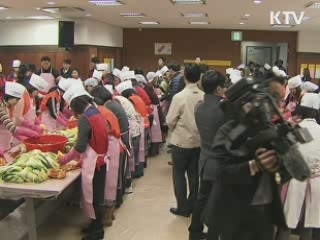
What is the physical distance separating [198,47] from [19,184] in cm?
1217

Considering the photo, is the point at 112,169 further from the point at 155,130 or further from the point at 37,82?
the point at 155,130

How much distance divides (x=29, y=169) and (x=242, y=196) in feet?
5.77

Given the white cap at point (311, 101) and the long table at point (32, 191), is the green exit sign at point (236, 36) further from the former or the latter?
the long table at point (32, 191)

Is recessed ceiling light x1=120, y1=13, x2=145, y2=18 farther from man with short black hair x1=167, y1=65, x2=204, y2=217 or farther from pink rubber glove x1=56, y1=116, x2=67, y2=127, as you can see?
man with short black hair x1=167, y1=65, x2=204, y2=217

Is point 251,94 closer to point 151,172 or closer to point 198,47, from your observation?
point 151,172

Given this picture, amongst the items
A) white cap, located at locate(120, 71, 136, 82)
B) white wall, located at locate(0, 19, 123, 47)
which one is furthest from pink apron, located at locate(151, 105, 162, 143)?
white wall, located at locate(0, 19, 123, 47)

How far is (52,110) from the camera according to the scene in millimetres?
4594

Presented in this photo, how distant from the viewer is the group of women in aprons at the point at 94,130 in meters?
3.26

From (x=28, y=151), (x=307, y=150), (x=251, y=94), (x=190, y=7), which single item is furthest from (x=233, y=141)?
(x=190, y=7)

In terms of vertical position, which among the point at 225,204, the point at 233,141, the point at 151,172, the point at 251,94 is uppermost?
the point at 251,94

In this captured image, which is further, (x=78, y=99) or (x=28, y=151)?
(x=28, y=151)

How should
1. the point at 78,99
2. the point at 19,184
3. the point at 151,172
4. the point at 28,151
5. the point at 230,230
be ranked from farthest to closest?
the point at 151,172 → the point at 28,151 → the point at 78,99 → the point at 19,184 → the point at 230,230

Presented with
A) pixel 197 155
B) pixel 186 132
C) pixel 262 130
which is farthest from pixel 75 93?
pixel 262 130

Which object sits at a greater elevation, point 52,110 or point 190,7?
point 190,7
